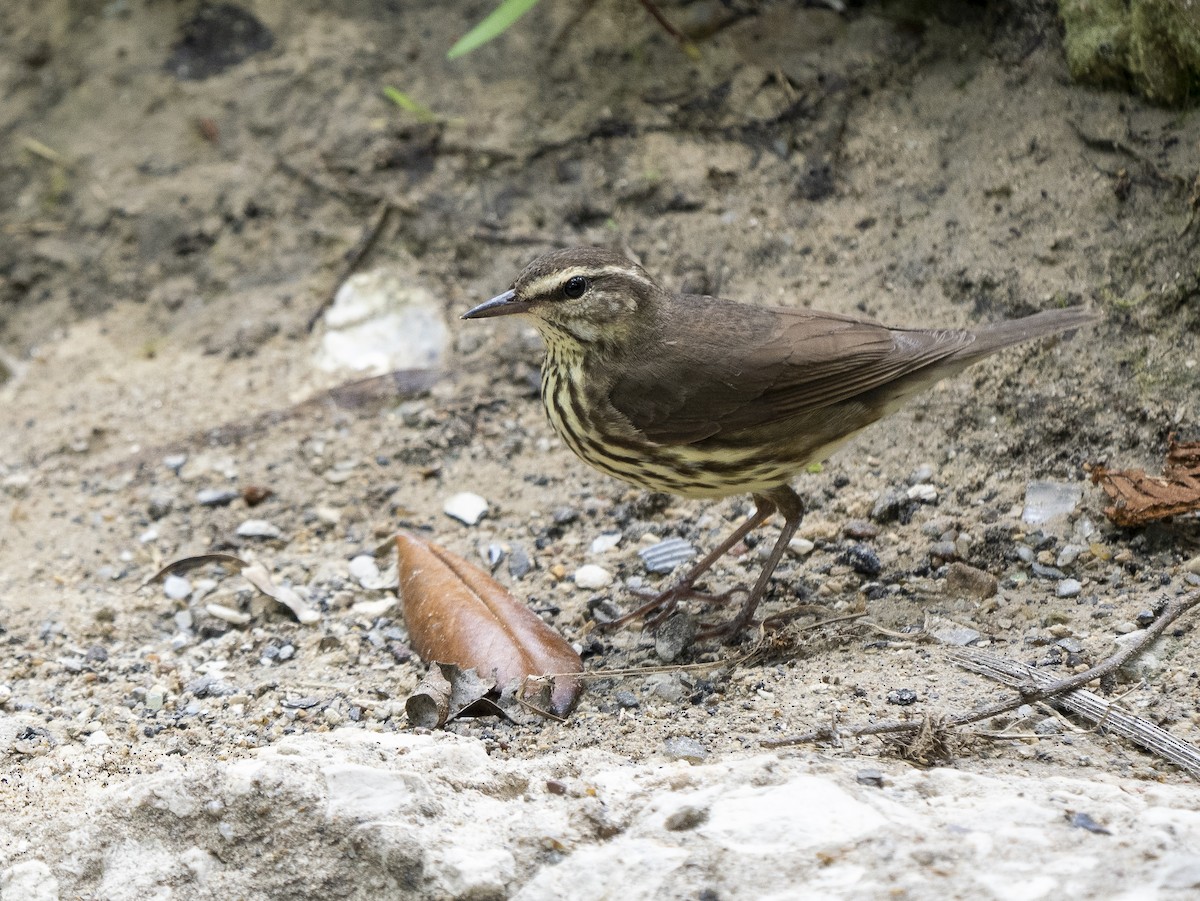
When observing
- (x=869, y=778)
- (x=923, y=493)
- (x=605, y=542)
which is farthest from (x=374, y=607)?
(x=869, y=778)

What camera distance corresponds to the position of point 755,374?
4332 millimetres

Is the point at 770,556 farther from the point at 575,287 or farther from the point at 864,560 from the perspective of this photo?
the point at 575,287

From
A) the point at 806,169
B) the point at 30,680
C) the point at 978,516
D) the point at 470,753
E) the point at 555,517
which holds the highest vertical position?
the point at 806,169

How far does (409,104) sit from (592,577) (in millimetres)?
2756

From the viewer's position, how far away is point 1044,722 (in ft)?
10.8

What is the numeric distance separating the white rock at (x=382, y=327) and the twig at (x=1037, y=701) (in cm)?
315

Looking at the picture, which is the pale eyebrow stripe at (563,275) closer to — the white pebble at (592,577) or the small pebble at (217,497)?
the white pebble at (592,577)

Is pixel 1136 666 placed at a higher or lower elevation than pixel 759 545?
higher

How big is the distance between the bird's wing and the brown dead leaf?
0.69m

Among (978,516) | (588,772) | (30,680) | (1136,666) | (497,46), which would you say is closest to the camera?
(588,772)

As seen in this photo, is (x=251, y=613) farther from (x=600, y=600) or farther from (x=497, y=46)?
(x=497, y=46)

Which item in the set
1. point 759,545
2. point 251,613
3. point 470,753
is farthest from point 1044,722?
point 251,613

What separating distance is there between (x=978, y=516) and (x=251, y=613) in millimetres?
2606

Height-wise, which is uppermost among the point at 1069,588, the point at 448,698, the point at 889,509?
the point at 1069,588
